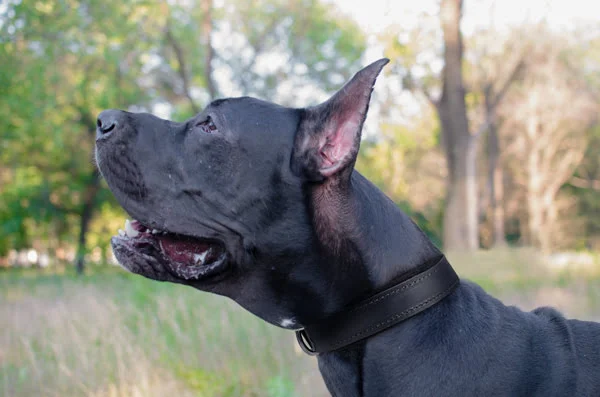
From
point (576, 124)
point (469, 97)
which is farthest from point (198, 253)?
point (576, 124)

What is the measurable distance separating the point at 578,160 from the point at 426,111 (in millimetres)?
9308

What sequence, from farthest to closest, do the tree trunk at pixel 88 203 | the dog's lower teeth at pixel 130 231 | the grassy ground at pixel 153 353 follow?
the tree trunk at pixel 88 203, the grassy ground at pixel 153 353, the dog's lower teeth at pixel 130 231

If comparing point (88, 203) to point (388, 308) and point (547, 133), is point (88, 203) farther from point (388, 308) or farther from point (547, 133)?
point (388, 308)

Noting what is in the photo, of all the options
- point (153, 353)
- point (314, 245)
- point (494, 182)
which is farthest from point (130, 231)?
point (494, 182)

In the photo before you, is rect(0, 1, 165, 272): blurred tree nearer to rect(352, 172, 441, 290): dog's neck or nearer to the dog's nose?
the dog's nose

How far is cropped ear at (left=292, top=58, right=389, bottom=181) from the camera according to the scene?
7.18 feet

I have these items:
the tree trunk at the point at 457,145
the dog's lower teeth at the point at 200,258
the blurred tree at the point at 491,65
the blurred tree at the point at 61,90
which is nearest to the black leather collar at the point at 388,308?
the dog's lower teeth at the point at 200,258

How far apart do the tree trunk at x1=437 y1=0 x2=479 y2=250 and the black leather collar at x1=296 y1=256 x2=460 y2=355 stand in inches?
552

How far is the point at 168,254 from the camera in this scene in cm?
257

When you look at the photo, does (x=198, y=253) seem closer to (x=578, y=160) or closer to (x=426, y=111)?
(x=426, y=111)

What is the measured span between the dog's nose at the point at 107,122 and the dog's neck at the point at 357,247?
37.0 inches

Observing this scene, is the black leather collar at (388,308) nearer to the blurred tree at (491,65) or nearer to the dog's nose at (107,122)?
the dog's nose at (107,122)

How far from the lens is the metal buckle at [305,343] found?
2397mm

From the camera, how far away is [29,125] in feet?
53.3
